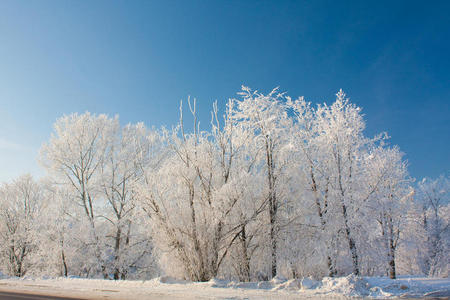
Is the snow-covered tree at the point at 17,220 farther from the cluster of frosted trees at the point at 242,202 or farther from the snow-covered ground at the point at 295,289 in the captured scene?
the snow-covered ground at the point at 295,289

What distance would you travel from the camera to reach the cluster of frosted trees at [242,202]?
1172 cm

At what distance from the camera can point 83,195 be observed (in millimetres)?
18266

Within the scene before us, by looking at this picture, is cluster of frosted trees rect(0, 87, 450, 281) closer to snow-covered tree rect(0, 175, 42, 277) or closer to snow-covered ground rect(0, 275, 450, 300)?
snow-covered ground rect(0, 275, 450, 300)

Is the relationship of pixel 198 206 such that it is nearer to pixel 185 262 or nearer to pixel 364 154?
pixel 185 262

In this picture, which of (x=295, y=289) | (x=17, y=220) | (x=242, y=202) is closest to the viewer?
(x=295, y=289)

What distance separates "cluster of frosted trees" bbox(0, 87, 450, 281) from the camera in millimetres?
11719

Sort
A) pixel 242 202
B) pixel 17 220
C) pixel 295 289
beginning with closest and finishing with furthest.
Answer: pixel 295 289
pixel 242 202
pixel 17 220

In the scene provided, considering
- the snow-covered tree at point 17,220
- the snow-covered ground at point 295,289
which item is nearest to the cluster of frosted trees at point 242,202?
the snow-covered ground at point 295,289

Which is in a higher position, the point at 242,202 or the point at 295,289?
the point at 242,202

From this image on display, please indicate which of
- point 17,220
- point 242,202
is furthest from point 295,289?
point 17,220

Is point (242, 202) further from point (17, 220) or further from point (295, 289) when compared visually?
point (17, 220)

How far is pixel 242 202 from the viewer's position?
11875 mm

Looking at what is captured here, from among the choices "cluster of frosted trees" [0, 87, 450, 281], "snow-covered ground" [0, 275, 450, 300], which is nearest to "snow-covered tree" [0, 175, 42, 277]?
"cluster of frosted trees" [0, 87, 450, 281]

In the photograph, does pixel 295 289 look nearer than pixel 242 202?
Yes
